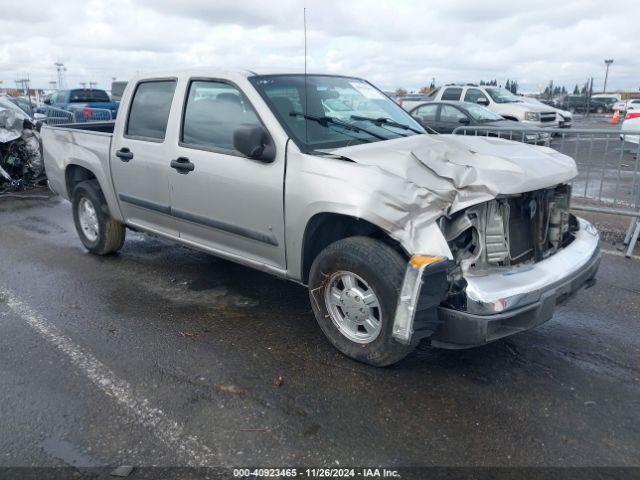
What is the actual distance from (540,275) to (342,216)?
1.28 m

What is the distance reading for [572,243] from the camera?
Result: 12.6 ft

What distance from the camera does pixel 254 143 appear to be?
148 inches

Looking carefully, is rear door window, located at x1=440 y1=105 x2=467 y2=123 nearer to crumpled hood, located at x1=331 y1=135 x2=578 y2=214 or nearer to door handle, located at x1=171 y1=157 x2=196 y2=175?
crumpled hood, located at x1=331 y1=135 x2=578 y2=214

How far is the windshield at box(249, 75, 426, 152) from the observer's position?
13.0ft

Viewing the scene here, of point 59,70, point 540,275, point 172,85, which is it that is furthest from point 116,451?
point 59,70

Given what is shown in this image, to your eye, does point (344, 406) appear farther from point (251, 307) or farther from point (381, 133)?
point (381, 133)

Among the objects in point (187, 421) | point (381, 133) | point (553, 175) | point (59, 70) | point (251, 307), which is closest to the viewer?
point (187, 421)

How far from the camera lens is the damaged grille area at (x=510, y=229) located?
332 cm

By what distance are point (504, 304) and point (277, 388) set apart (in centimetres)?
144

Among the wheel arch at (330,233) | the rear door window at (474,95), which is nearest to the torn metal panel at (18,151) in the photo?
the wheel arch at (330,233)

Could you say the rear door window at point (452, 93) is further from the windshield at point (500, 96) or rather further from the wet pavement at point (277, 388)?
the wet pavement at point (277, 388)

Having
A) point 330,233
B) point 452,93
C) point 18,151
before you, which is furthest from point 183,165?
point 452,93

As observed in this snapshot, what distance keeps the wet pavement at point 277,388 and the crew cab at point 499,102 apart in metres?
13.4

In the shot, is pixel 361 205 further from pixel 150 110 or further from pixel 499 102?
pixel 499 102
